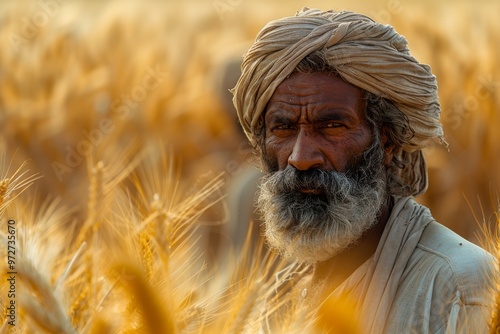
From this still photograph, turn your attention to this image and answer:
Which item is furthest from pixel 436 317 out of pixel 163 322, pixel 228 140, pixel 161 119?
pixel 161 119

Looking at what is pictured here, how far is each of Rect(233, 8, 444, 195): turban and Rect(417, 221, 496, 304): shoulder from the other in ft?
1.59

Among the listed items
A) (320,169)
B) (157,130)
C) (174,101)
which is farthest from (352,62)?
(174,101)

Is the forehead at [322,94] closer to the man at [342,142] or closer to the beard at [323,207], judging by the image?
the man at [342,142]

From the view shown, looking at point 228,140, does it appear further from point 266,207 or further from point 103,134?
point 266,207

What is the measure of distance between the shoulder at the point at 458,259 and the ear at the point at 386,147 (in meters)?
0.43

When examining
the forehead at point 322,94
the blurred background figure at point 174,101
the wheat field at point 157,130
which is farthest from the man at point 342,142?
the blurred background figure at point 174,101

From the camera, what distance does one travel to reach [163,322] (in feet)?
5.31

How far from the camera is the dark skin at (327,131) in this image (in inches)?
118

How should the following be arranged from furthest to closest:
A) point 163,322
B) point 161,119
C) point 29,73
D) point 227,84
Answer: point 29,73 < point 161,119 < point 227,84 < point 163,322

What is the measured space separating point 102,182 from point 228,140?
167 inches

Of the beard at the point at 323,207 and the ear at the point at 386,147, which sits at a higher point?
the ear at the point at 386,147

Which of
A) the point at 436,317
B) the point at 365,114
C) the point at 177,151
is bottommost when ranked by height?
the point at 177,151

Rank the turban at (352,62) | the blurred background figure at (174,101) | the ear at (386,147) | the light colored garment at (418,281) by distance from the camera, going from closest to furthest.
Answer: the light colored garment at (418,281) → the turban at (352,62) → the ear at (386,147) → the blurred background figure at (174,101)

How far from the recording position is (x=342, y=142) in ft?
9.93
